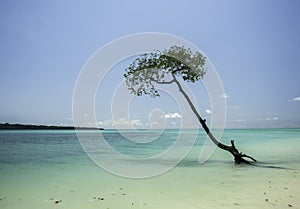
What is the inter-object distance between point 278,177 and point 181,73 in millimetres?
7330

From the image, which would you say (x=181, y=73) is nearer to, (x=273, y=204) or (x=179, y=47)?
(x=179, y=47)

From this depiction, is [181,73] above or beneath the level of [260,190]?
above

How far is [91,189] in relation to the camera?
794 cm

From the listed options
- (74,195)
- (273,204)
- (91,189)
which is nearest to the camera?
(273,204)

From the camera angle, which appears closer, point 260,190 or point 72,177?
point 260,190

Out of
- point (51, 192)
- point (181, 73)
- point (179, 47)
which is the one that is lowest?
point (51, 192)

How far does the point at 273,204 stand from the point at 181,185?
9.89ft

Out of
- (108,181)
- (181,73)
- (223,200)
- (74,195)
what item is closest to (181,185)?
(223,200)

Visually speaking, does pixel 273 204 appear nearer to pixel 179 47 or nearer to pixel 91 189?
pixel 91 189

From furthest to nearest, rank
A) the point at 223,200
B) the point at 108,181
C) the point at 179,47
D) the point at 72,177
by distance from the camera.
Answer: the point at 179,47 < the point at 72,177 < the point at 108,181 < the point at 223,200

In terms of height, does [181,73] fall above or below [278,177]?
above

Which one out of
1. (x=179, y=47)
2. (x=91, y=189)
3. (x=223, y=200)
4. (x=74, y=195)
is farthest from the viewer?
(x=179, y=47)

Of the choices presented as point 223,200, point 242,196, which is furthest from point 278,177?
point 223,200

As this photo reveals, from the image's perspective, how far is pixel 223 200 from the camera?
6523 mm
